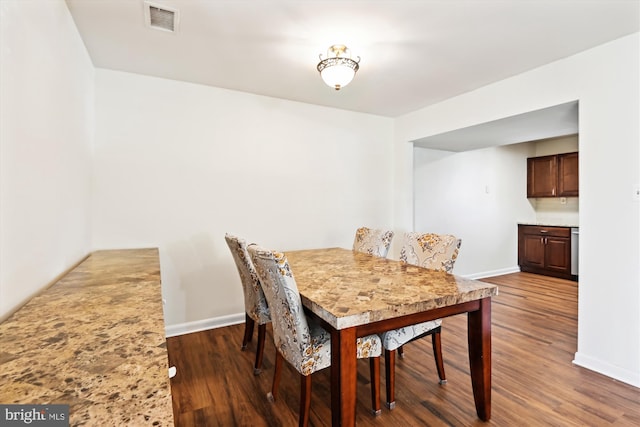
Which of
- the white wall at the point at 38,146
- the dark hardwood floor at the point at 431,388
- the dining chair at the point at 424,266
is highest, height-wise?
the white wall at the point at 38,146

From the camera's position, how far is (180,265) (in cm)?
294

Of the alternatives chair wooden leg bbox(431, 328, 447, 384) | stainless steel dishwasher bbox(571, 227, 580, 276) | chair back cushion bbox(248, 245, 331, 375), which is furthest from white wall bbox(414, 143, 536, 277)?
chair back cushion bbox(248, 245, 331, 375)

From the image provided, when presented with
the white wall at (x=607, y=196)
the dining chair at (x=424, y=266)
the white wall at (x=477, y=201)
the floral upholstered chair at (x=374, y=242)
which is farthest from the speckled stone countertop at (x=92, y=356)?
the white wall at (x=477, y=201)

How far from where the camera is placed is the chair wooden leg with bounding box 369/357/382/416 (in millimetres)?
1734

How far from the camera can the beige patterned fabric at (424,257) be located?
1822 millimetres

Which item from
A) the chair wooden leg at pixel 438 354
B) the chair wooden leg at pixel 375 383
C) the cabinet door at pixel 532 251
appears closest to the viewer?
the chair wooden leg at pixel 375 383

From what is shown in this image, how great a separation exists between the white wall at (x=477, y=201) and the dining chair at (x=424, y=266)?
2.19m

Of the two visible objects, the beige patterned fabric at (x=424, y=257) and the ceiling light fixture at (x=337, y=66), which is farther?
the ceiling light fixture at (x=337, y=66)

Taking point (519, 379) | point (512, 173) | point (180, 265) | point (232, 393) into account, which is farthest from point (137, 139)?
point (512, 173)

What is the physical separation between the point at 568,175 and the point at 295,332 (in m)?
5.39

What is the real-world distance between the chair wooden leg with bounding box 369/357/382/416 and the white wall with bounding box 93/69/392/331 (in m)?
1.82

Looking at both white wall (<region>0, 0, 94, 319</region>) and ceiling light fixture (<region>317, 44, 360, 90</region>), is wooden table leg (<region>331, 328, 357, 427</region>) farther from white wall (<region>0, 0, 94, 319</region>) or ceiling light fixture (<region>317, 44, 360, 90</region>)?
ceiling light fixture (<region>317, 44, 360, 90</region>)

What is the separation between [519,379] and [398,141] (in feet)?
9.37

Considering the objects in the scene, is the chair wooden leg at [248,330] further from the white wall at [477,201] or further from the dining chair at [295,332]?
the white wall at [477,201]
